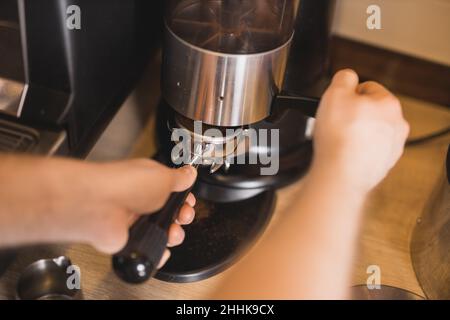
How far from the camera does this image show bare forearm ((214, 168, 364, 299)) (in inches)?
16.1

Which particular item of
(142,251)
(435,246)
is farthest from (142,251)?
(435,246)

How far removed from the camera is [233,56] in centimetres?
52

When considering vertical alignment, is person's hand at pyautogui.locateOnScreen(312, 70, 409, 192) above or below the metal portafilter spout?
above

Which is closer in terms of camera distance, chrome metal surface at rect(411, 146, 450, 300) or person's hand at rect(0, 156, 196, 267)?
person's hand at rect(0, 156, 196, 267)

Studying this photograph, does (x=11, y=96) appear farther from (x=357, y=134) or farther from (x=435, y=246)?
(x=435, y=246)

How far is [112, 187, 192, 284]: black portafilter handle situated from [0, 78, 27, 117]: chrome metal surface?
0.18 m

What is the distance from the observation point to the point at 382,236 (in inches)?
27.8

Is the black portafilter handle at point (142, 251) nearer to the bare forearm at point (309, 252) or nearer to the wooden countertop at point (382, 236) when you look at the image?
the bare forearm at point (309, 252)

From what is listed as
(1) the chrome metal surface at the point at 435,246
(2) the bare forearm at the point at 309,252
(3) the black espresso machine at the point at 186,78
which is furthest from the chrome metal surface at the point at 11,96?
(1) the chrome metal surface at the point at 435,246

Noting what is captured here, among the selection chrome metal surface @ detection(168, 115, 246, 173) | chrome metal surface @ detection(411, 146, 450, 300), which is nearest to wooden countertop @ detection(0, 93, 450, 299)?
chrome metal surface @ detection(411, 146, 450, 300)

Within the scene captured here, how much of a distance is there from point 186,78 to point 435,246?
13.0 inches

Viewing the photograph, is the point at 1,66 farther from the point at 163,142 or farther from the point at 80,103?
the point at 163,142

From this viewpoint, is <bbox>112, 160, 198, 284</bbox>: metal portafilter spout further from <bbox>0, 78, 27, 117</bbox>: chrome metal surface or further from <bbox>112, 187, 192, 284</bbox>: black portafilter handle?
<bbox>0, 78, 27, 117</bbox>: chrome metal surface

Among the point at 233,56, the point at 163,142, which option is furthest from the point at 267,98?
the point at 163,142
